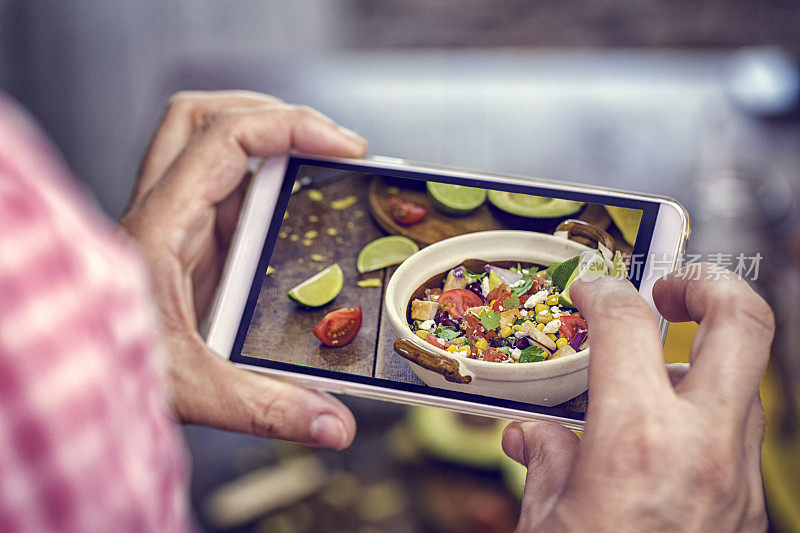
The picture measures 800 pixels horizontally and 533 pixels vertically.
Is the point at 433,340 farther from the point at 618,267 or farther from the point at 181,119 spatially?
the point at 181,119

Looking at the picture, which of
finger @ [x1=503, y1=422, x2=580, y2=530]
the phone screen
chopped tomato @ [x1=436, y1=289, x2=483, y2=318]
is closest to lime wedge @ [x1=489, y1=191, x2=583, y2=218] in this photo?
the phone screen

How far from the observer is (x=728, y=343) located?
52cm

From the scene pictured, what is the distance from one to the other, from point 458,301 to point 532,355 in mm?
97

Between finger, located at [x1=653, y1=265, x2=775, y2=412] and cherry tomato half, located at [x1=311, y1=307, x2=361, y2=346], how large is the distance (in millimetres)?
326

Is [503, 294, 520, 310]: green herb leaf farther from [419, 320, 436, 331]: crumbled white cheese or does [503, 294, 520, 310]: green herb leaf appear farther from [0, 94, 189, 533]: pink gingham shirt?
[0, 94, 189, 533]: pink gingham shirt

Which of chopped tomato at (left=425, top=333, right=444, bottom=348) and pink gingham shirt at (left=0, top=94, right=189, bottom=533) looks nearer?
pink gingham shirt at (left=0, top=94, right=189, bottom=533)

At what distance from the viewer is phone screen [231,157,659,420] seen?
0.65 metres

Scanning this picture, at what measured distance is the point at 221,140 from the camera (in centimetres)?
83

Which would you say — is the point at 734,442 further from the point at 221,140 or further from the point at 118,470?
the point at 221,140

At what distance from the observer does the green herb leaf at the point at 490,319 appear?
67 centimetres

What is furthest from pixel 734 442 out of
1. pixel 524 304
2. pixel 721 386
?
pixel 524 304

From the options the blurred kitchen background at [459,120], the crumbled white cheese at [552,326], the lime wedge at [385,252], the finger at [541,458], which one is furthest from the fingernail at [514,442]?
the blurred kitchen background at [459,120]

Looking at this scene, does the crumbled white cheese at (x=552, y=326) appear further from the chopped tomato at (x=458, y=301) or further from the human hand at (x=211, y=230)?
the human hand at (x=211, y=230)

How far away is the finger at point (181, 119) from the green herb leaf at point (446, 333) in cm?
47
